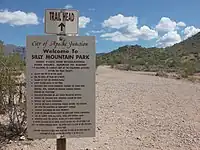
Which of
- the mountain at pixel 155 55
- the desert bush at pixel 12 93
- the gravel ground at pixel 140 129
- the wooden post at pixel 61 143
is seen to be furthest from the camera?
the mountain at pixel 155 55

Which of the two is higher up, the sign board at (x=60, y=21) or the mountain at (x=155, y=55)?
the mountain at (x=155, y=55)

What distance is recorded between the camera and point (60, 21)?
483 centimetres

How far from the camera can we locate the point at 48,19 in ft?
15.8

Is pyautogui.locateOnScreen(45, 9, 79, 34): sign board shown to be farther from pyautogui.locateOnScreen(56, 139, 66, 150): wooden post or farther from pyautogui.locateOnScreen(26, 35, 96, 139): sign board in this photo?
pyautogui.locateOnScreen(56, 139, 66, 150): wooden post

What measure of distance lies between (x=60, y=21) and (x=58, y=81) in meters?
0.77

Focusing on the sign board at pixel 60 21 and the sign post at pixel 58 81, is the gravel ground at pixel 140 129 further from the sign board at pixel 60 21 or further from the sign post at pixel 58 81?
the sign board at pixel 60 21

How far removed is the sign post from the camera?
15.4 ft

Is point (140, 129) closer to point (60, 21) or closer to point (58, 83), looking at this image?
point (58, 83)

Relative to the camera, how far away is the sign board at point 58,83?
4707 millimetres

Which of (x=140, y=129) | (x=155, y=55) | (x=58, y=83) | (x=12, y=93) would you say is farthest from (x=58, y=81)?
(x=155, y=55)

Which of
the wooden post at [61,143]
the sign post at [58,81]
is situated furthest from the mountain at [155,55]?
the sign post at [58,81]

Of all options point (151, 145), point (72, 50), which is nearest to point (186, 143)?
point (151, 145)

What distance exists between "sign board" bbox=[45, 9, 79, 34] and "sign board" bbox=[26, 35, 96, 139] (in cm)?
12

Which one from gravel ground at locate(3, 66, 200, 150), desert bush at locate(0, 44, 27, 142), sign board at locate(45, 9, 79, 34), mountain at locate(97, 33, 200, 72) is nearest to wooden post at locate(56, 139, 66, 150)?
sign board at locate(45, 9, 79, 34)
